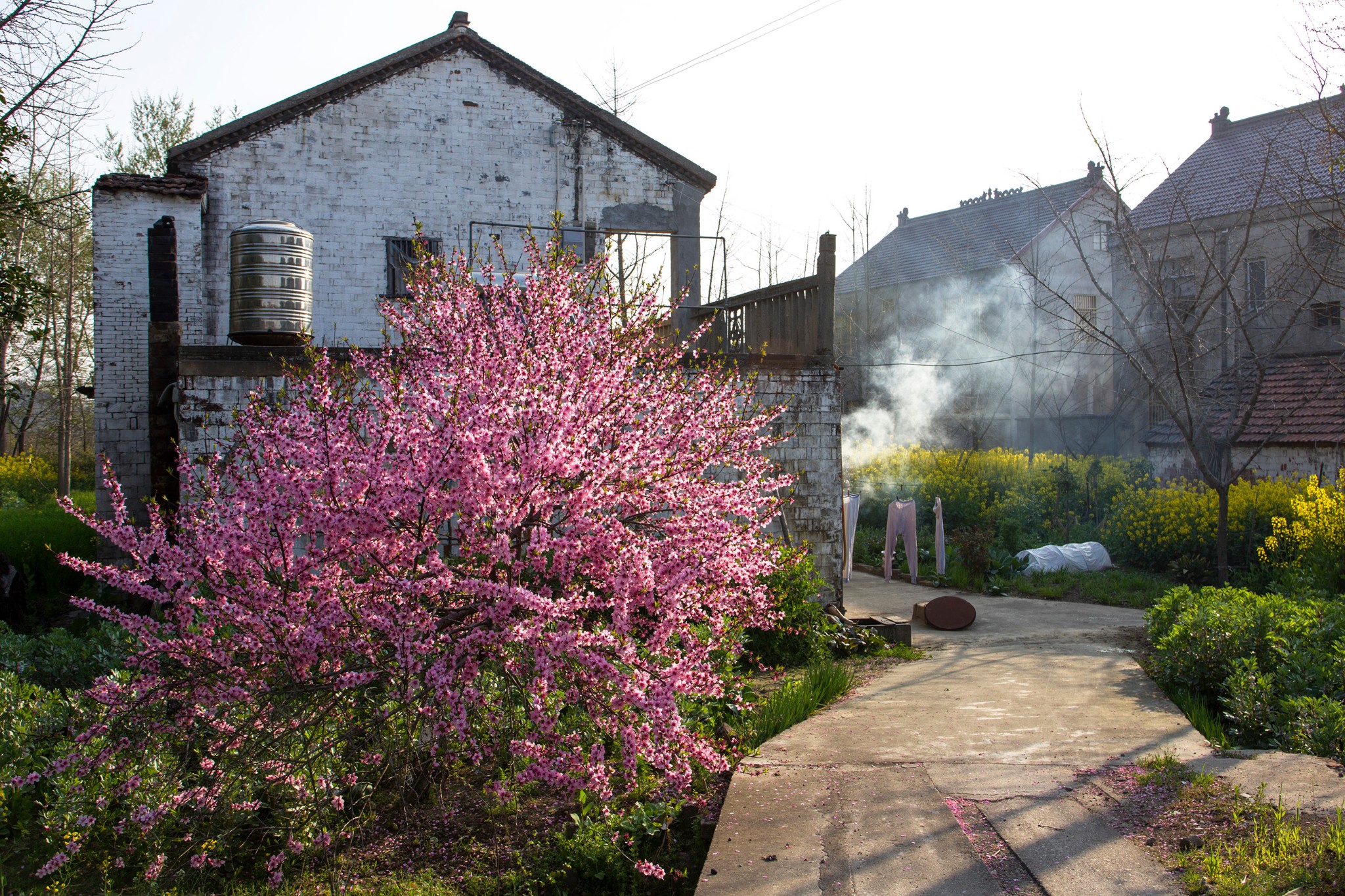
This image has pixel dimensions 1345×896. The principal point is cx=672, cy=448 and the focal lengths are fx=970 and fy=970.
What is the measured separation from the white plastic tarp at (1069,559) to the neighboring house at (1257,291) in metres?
2.38

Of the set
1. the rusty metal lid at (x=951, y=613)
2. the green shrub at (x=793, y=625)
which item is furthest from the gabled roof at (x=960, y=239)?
the green shrub at (x=793, y=625)

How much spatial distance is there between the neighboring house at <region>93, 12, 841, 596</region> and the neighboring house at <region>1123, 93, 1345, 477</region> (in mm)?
6584

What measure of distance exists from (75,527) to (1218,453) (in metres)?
17.1

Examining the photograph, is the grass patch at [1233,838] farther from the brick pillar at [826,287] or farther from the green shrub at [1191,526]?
the green shrub at [1191,526]

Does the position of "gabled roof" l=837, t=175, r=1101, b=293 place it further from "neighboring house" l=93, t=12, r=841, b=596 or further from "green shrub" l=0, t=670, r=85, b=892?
"green shrub" l=0, t=670, r=85, b=892

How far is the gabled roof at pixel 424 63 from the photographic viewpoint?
14.3 m

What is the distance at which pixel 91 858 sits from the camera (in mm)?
5031

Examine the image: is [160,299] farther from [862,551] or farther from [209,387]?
[862,551]

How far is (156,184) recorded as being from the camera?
1355cm

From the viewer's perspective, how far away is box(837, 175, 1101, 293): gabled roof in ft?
100

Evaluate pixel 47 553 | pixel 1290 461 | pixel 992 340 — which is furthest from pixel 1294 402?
pixel 47 553

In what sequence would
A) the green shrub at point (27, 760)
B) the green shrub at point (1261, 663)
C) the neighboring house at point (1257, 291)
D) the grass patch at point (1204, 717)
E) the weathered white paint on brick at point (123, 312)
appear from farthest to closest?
1. the weathered white paint on brick at point (123, 312)
2. the neighboring house at point (1257, 291)
3. the grass patch at point (1204, 717)
4. the green shrub at point (1261, 663)
5. the green shrub at point (27, 760)

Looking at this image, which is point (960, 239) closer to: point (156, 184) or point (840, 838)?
point (156, 184)

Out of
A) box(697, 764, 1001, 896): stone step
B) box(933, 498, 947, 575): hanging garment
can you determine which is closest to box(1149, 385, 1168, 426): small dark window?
box(933, 498, 947, 575): hanging garment
